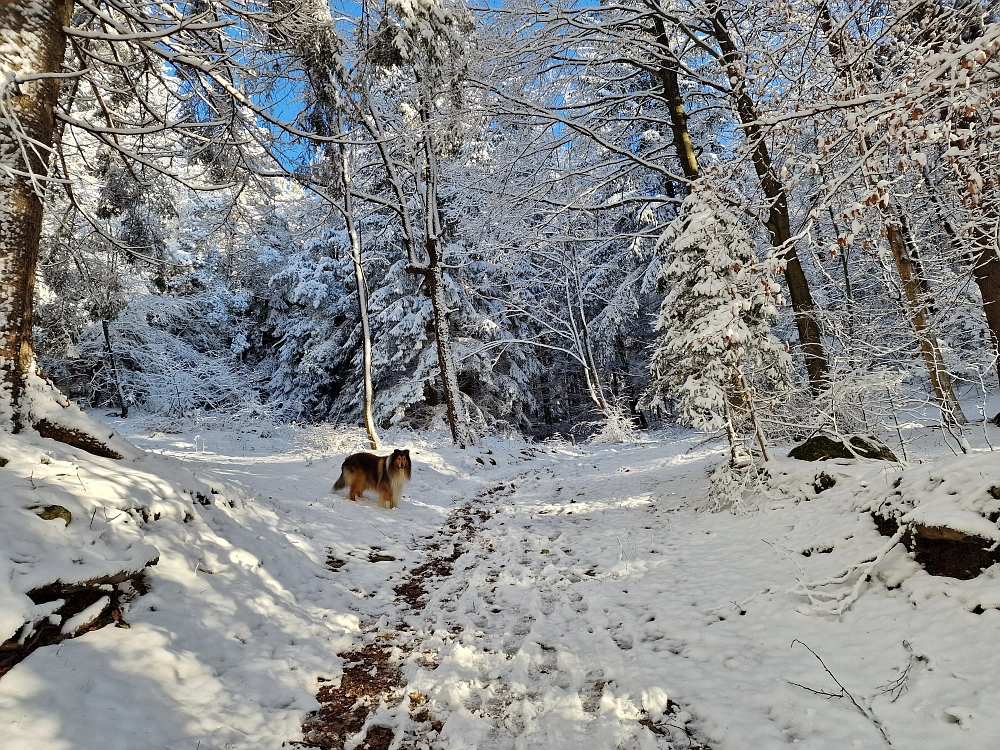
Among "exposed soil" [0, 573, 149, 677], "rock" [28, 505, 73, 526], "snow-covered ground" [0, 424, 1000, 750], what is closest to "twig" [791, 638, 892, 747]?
"snow-covered ground" [0, 424, 1000, 750]

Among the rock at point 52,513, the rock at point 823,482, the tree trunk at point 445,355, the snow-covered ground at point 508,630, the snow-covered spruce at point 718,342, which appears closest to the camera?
the snow-covered ground at point 508,630

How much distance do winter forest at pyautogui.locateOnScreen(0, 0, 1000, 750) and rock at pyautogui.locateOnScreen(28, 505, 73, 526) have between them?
0.08 feet

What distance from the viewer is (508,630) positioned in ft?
12.2

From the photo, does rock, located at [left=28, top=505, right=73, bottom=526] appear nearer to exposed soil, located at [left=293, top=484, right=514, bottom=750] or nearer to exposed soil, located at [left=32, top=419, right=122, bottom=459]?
exposed soil, located at [left=32, top=419, right=122, bottom=459]

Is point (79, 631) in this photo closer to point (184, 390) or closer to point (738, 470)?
point (738, 470)

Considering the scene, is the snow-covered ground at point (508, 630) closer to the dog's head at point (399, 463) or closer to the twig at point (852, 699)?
the twig at point (852, 699)

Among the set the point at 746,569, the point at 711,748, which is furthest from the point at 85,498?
the point at 746,569

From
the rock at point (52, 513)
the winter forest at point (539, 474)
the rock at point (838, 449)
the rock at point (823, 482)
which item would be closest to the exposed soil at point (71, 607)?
the winter forest at point (539, 474)

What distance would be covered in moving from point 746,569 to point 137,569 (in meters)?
4.98

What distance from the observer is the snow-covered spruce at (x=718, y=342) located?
604 cm

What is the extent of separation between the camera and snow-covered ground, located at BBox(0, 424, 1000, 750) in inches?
91.9

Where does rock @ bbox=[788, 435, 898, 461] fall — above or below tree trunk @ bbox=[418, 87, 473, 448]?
below

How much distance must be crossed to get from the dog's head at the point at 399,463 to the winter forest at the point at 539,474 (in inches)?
29.6

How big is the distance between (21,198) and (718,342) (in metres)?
7.07
